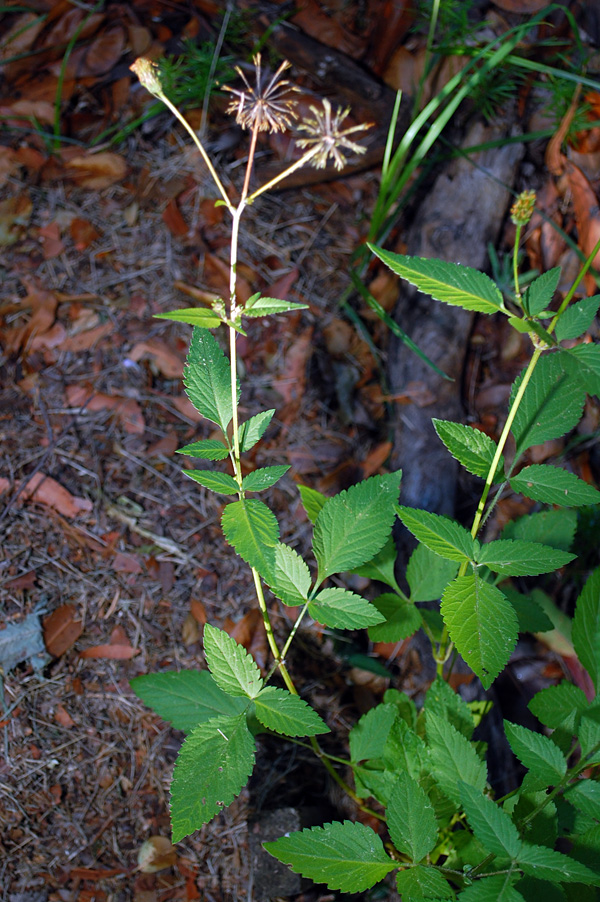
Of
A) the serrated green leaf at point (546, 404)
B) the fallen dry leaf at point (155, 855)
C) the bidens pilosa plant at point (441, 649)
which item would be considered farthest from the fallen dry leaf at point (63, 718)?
the serrated green leaf at point (546, 404)

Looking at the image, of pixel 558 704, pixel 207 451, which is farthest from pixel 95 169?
pixel 558 704

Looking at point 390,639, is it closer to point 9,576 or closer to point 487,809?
point 487,809

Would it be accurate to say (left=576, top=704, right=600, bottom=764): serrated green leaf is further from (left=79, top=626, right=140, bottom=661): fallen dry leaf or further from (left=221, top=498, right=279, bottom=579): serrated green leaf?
(left=79, top=626, right=140, bottom=661): fallen dry leaf

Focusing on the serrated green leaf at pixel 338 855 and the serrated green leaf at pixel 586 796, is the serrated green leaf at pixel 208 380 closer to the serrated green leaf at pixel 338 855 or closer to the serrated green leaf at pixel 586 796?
the serrated green leaf at pixel 338 855

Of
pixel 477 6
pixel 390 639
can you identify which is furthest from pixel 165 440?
pixel 477 6

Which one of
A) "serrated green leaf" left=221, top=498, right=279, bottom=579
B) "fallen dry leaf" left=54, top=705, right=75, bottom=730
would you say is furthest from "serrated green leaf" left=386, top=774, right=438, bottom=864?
"fallen dry leaf" left=54, top=705, right=75, bottom=730
